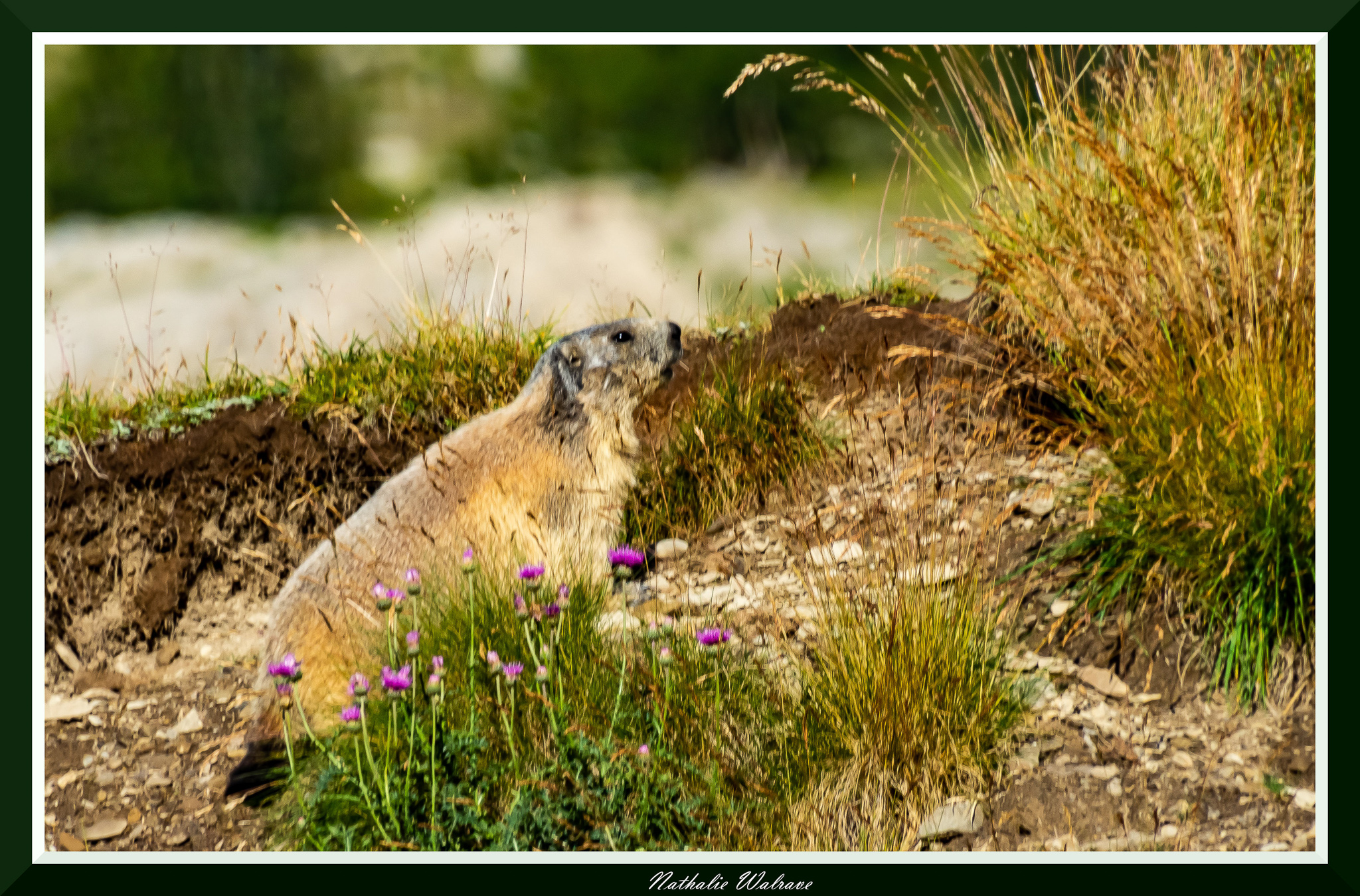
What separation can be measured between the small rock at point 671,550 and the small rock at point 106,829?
2617 millimetres

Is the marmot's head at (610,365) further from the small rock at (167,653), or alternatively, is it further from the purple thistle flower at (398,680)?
the small rock at (167,653)

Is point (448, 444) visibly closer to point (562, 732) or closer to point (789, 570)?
point (789, 570)

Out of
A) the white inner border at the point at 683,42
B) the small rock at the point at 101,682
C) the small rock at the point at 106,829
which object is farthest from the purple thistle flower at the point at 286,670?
the small rock at the point at 101,682

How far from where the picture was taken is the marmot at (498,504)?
393 centimetres

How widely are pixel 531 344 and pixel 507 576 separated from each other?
2.98m

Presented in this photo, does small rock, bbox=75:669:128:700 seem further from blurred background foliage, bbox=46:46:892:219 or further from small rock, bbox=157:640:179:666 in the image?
blurred background foliage, bbox=46:46:892:219

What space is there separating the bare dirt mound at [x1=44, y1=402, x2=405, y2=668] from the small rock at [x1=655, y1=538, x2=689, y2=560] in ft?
5.90

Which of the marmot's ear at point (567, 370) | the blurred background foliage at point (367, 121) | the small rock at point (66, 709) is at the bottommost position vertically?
the small rock at point (66, 709)

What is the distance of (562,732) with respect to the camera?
10.2 feet

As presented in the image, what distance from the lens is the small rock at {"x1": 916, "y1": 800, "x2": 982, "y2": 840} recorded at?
124 inches

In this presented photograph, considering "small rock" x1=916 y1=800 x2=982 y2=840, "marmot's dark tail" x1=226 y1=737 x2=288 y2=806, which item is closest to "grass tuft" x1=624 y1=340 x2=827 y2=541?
"marmot's dark tail" x1=226 y1=737 x2=288 y2=806

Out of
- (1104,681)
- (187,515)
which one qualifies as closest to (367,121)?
(187,515)

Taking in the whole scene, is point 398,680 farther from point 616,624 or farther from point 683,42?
point 683,42

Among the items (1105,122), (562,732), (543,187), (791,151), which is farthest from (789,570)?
(791,151)
